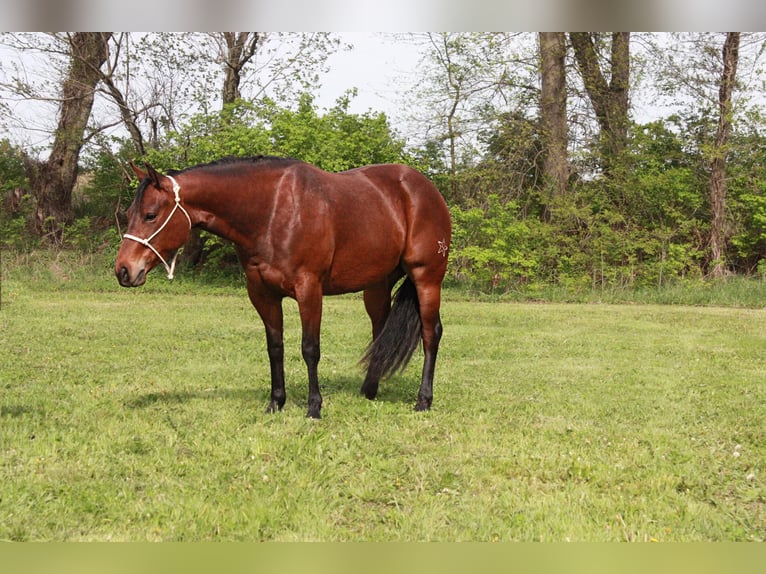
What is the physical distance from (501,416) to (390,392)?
3.85 feet

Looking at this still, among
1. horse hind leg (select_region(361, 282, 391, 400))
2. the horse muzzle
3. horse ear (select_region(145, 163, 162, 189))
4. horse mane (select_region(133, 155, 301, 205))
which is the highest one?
horse mane (select_region(133, 155, 301, 205))

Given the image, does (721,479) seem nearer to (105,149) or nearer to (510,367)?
(510,367)

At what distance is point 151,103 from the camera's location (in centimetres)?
1554

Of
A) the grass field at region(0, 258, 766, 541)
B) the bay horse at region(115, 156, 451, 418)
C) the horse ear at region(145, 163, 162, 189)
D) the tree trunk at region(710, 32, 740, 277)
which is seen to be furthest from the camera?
the tree trunk at region(710, 32, 740, 277)

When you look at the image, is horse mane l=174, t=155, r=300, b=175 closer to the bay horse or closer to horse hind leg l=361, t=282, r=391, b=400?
the bay horse

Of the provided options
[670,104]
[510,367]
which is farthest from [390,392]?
[670,104]

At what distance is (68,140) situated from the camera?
611 inches

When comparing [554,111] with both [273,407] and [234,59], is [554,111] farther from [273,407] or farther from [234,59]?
Result: [273,407]

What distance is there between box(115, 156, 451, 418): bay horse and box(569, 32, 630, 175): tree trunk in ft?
41.2

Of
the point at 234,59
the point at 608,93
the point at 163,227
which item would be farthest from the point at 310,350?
the point at 608,93

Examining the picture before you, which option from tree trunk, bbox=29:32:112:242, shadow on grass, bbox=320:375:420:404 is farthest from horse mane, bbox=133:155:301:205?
tree trunk, bbox=29:32:112:242

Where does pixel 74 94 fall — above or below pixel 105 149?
above

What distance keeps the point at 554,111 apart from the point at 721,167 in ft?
13.1

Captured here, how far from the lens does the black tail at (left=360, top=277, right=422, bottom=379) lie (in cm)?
578
